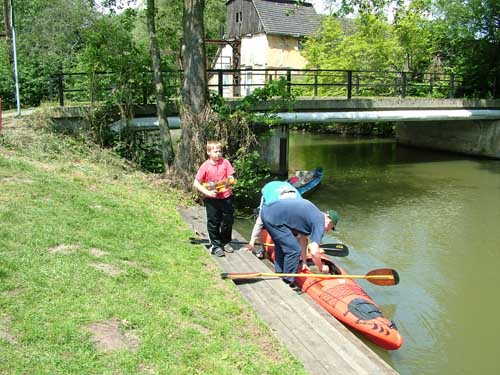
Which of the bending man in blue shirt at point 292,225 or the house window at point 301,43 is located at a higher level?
the house window at point 301,43

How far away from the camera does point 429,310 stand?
784 cm

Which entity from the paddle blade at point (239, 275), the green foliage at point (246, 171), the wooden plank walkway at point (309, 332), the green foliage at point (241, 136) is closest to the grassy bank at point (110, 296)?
the paddle blade at point (239, 275)

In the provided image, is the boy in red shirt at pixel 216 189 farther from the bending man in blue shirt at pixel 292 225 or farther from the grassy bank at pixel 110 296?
the bending man in blue shirt at pixel 292 225

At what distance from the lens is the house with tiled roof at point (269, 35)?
35938 mm

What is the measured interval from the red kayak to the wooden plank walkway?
0.33 m

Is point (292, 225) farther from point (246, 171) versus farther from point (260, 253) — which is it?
point (246, 171)

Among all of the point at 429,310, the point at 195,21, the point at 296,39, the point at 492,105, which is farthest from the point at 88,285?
the point at 296,39

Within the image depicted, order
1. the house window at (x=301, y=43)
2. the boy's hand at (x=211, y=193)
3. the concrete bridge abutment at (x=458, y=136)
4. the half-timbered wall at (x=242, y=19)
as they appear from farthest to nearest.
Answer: the half-timbered wall at (x=242, y=19) → the house window at (x=301, y=43) → the concrete bridge abutment at (x=458, y=136) → the boy's hand at (x=211, y=193)

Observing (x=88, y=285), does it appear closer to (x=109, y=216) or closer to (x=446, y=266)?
(x=109, y=216)

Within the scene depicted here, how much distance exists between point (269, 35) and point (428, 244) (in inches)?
1082

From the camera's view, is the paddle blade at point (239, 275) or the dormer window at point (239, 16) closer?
the paddle blade at point (239, 275)

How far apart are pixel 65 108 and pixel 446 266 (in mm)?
10108

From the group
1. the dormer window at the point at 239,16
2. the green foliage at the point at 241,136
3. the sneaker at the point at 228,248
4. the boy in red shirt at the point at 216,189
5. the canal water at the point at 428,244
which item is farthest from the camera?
the dormer window at the point at 239,16

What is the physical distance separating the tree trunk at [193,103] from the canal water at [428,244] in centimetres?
186
